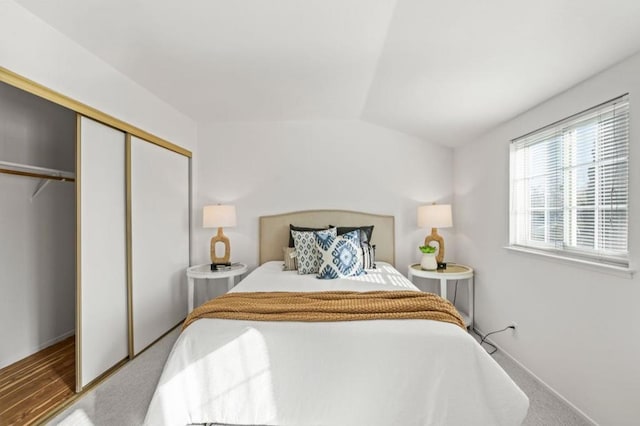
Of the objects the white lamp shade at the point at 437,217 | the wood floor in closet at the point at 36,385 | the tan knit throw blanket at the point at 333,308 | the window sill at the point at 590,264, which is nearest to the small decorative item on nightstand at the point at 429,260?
the white lamp shade at the point at 437,217

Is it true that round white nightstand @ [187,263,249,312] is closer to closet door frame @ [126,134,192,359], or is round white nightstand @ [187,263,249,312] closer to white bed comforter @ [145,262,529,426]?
closet door frame @ [126,134,192,359]

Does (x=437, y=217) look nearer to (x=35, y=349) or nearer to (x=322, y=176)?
(x=322, y=176)

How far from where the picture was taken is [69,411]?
1859 millimetres

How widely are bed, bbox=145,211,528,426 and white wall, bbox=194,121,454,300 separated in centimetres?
204

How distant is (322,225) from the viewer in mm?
3553

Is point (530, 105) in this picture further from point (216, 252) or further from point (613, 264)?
point (216, 252)

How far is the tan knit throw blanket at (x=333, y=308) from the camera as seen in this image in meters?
1.70

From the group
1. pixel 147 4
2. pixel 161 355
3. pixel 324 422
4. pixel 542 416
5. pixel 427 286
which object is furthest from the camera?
pixel 427 286

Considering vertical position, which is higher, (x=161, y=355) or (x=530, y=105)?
(x=530, y=105)

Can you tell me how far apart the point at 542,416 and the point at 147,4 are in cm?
335

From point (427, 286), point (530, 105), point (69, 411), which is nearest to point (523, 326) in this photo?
point (427, 286)

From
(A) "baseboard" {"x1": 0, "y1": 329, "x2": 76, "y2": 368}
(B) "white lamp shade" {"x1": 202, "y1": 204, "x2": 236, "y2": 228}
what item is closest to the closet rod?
(B) "white lamp shade" {"x1": 202, "y1": 204, "x2": 236, "y2": 228}

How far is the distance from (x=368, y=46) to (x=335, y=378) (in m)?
2.13

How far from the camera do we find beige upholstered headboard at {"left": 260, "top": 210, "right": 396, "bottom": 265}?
3551 millimetres
